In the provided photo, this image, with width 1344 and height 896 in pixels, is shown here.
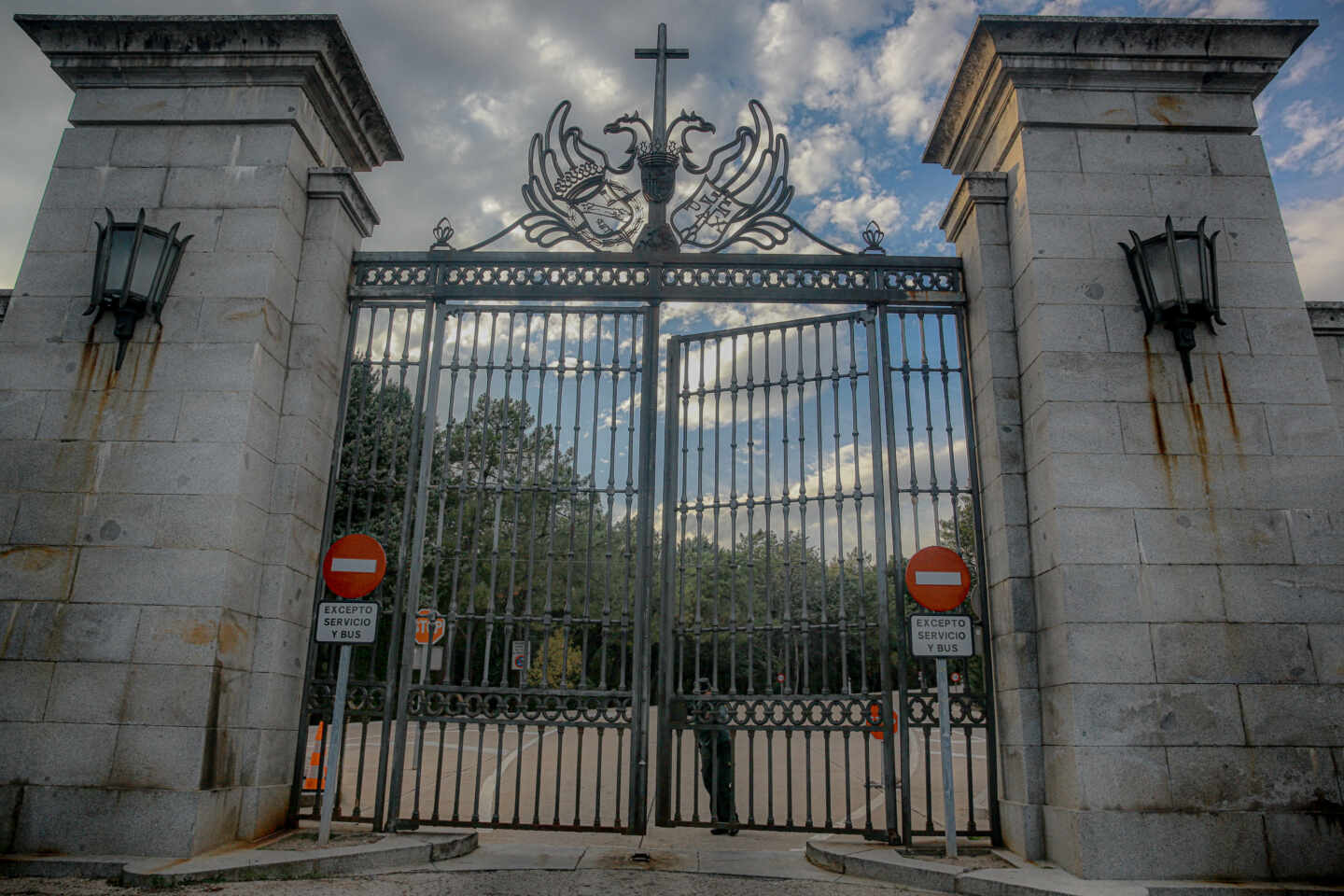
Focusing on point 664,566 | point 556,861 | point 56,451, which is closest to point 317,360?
point 56,451

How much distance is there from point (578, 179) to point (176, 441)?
13.5 ft

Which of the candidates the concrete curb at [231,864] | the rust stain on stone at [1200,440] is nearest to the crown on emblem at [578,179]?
the rust stain on stone at [1200,440]

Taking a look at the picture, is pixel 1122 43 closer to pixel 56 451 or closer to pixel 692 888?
pixel 692 888

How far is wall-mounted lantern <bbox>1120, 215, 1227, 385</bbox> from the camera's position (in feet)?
20.2

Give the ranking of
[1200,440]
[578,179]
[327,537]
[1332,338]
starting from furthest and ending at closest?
[1332,338], [578,179], [327,537], [1200,440]

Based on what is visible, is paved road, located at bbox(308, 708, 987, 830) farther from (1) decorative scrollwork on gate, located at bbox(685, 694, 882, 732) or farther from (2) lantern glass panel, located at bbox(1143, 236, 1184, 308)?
(2) lantern glass panel, located at bbox(1143, 236, 1184, 308)

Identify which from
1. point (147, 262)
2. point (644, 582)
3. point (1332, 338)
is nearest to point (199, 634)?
point (147, 262)

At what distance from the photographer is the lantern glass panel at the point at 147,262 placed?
638 cm

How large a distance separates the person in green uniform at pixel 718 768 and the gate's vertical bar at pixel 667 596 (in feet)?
0.87

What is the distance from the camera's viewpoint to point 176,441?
6273 mm

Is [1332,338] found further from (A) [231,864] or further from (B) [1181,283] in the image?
(A) [231,864]

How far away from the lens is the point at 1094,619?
570 centimetres

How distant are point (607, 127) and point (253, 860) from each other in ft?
21.8

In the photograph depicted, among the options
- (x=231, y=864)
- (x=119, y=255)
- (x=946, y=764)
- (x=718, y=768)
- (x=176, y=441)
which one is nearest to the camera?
(x=231, y=864)
